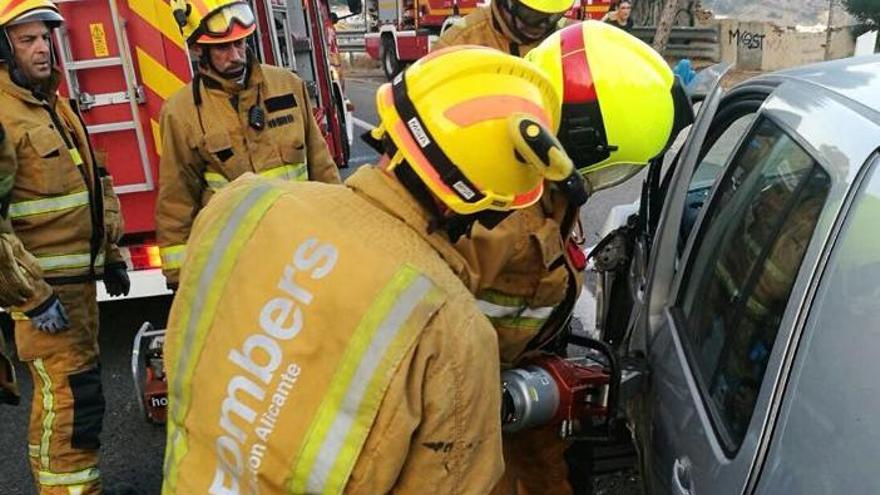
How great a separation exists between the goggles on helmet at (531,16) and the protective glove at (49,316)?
6.58 feet

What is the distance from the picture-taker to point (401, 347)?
3.79 ft

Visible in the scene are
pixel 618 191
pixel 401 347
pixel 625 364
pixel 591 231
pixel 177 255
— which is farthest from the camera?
pixel 618 191

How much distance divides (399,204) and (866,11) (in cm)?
1589

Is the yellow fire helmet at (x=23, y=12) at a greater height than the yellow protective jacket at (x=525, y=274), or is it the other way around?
the yellow fire helmet at (x=23, y=12)

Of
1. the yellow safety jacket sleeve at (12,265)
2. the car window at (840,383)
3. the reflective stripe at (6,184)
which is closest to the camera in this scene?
→ the car window at (840,383)

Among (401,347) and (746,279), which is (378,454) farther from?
(746,279)

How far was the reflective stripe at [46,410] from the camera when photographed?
107 inches

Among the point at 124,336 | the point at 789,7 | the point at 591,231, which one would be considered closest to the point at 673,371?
the point at 124,336

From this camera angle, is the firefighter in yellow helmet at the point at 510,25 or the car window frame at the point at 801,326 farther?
the firefighter in yellow helmet at the point at 510,25

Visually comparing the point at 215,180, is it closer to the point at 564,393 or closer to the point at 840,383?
the point at 564,393

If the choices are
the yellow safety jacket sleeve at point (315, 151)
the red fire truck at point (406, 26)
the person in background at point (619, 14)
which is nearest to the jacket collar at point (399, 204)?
the yellow safety jacket sleeve at point (315, 151)

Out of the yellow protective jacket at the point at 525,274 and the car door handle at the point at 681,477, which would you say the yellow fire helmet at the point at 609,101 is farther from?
the car door handle at the point at 681,477

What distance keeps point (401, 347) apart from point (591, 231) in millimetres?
4798

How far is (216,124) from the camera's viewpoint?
303 centimetres
